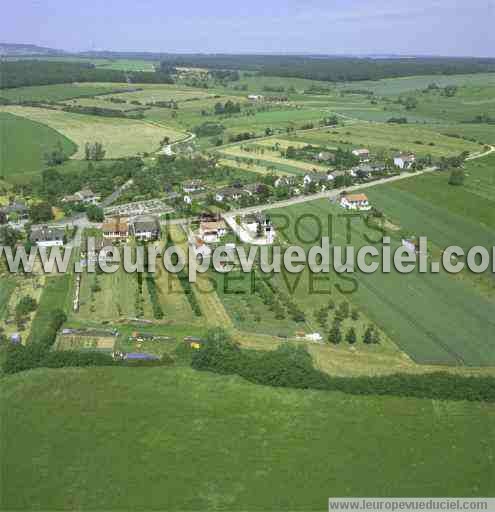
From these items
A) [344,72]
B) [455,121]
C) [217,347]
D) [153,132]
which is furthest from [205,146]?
[344,72]

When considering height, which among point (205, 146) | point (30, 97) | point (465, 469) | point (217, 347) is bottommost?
point (465, 469)

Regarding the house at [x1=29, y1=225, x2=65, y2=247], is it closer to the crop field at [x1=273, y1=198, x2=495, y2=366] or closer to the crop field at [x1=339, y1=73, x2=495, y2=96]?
the crop field at [x1=273, y1=198, x2=495, y2=366]

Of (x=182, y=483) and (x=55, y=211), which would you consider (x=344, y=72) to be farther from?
(x=182, y=483)

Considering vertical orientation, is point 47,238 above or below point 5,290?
above

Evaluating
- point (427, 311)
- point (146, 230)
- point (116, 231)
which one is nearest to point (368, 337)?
point (427, 311)

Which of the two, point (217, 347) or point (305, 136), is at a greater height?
point (305, 136)

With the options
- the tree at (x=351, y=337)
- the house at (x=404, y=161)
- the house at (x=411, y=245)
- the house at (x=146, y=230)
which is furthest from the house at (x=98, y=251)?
the house at (x=404, y=161)

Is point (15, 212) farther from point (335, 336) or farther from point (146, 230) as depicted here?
point (335, 336)

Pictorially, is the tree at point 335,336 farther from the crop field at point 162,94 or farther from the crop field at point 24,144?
the crop field at point 162,94

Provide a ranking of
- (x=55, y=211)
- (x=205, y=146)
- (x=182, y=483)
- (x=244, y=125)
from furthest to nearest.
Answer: (x=244, y=125), (x=205, y=146), (x=55, y=211), (x=182, y=483)
